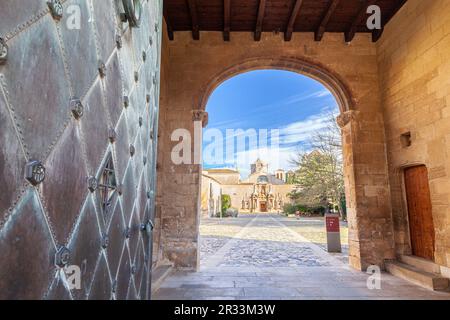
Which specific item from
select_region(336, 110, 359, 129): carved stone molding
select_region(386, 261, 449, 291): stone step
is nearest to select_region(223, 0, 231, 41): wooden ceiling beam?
select_region(336, 110, 359, 129): carved stone molding

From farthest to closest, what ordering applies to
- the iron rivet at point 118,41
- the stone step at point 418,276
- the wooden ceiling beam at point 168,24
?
1. the wooden ceiling beam at point 168,24
2. the stone step at point 418,276
3. the iron rivet at point 118,41

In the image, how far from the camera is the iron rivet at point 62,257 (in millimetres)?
681

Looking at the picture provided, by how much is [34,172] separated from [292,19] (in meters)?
5.35

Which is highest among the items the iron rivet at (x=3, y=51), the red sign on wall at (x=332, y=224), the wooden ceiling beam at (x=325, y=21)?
the wooden ceiling beam at (x=325, y=21)

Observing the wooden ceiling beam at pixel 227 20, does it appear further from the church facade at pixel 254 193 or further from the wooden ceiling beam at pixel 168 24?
the church facade at pixel 254 193

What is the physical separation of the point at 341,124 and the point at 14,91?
560 centimetres

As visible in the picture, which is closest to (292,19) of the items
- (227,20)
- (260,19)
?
(260,19)

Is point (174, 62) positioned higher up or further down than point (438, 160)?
higher up

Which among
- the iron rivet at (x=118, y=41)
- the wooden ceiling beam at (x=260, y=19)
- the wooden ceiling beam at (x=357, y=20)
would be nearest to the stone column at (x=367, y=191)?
the wooden ceiling beam at (x=357, y=20)

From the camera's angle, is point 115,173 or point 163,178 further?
point 163,178

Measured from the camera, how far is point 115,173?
42.1 inches

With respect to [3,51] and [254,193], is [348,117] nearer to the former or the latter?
[3,51]
